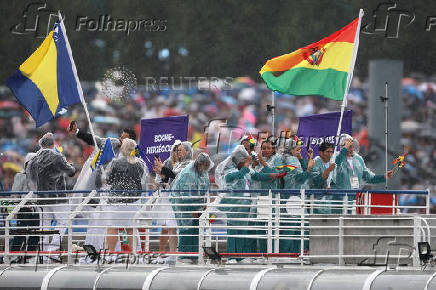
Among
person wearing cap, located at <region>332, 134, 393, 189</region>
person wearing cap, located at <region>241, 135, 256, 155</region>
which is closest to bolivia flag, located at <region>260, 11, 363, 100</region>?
person wearing cap, located at <region>332, 134, 393, 189</region>

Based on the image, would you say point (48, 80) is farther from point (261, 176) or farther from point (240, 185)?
point (261, 176)

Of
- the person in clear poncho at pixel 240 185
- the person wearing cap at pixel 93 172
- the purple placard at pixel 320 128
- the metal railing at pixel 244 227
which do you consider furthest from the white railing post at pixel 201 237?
the purple placard at pixel 320 128

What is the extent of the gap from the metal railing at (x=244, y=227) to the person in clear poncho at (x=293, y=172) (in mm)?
24

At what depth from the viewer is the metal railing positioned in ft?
43.7

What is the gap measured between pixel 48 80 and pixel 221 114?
418 inches

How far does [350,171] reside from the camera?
628 inches

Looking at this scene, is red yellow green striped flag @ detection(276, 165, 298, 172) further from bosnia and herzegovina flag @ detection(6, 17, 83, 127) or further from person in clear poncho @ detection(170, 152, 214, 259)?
bosnia and herzegovina flag @ detection(6, 17, 83, 127)

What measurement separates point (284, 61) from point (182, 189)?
2113 mm

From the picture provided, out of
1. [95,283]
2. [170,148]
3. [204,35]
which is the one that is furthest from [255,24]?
[95,283]

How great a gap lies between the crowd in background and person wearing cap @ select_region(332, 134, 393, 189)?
26.8ft

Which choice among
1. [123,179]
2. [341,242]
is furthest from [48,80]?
[341,242]

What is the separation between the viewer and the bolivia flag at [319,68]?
16.2 metres

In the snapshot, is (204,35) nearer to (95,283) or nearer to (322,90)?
(322,90)

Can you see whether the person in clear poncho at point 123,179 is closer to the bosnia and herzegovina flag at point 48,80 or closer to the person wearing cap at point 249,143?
the person wearing cap at point 249,143
